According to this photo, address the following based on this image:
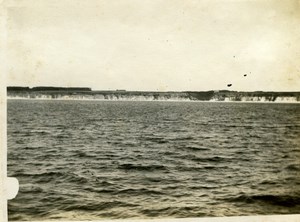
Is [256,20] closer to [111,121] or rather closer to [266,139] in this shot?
[266,139]

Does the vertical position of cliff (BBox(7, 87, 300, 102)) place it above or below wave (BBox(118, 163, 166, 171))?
above

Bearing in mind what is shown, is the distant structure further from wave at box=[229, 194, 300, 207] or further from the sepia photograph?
wave at box=[229, 194, 300, 207]

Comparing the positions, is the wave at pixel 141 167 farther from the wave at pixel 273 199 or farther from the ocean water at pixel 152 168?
the wave at pixel 273 199

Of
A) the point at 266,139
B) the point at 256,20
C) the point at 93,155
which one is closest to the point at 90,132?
the point at 93,155

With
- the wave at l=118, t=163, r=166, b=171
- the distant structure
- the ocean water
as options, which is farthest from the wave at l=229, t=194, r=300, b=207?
the distant structure

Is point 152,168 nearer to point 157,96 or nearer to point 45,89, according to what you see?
point 157,96

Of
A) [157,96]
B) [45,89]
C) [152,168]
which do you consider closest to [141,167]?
[152,168]
